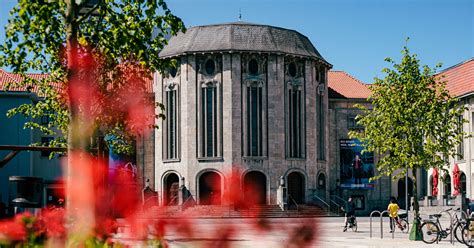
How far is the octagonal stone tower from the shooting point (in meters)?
64.5

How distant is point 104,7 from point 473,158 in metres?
52.6

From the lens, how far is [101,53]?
760 inches

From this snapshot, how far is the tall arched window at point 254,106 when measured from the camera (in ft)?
213

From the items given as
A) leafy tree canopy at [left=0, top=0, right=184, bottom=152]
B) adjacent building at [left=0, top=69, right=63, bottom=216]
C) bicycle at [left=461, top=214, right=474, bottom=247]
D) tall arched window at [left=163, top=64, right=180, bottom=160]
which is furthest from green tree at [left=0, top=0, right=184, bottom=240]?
tall arched window at [left=163, top=64, right=180, bottom=160]

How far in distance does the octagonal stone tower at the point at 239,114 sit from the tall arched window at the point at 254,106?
8 cm

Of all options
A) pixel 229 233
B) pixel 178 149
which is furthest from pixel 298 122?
pixel 229 233

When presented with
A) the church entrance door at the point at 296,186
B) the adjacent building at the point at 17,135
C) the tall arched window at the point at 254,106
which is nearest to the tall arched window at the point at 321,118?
the church entrance door at the point at 296,186

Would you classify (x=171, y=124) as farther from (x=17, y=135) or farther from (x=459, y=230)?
(x=459, y=230)

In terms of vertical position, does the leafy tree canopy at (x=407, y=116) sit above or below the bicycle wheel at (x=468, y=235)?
above

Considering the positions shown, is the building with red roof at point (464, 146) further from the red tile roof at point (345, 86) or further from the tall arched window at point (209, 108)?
the tall arched window at point (209, 108)

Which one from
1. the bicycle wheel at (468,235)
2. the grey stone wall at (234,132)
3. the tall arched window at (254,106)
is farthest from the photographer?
the tall arched window at (254,106)

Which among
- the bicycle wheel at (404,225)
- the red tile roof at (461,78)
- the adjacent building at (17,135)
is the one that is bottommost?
the bicycle wheel at (404,225)

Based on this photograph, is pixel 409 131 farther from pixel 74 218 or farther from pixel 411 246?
pixel 74 218

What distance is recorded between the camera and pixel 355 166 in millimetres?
70312
